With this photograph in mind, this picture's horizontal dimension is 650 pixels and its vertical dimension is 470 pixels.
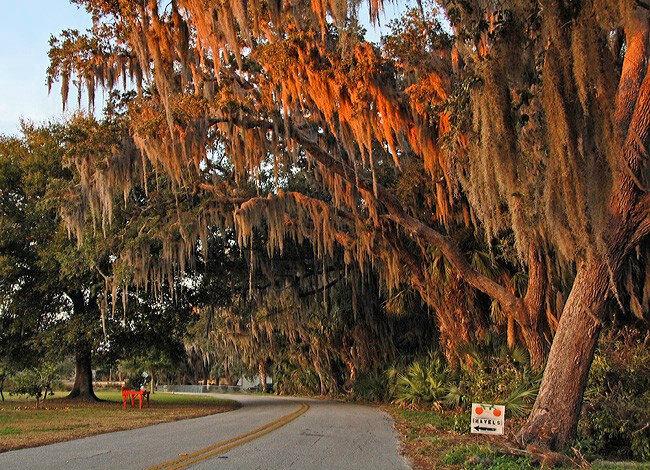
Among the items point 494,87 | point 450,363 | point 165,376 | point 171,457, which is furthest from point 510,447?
point 165,376

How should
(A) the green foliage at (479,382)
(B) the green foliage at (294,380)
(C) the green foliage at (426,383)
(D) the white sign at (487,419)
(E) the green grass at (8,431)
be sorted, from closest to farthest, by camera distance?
(D) the white sign at (487,419), (E) the green grass at (8,431), (A) the green foliage at (479,382), (C) the green foliage at (426,383), (B) the green foliage at (294,380)

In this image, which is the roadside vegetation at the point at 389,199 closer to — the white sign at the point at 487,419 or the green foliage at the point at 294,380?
the white sign at the point at 487,419

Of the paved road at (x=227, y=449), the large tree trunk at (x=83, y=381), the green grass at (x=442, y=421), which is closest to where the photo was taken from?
the paved road at (x=227, y=449)

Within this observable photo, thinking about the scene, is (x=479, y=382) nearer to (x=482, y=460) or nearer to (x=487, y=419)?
(x=487, y=419)

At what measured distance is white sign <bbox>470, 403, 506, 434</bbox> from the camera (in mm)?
7711

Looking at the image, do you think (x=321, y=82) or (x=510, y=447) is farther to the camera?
(x=321, y=82)

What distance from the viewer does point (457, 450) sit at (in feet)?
25.9

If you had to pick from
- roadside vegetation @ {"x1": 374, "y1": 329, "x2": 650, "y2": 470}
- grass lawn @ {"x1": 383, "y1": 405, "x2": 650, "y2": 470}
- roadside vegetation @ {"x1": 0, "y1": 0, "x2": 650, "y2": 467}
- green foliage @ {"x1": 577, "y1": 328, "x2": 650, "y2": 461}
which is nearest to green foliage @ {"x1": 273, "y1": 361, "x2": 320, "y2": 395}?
roadside vegetation @ {"x1": 0, "y1": 0, "x2": 650, "y2": 467}

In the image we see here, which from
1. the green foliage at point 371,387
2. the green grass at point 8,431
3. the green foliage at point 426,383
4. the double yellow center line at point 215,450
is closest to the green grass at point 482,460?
the double yellow center line at point 215,450

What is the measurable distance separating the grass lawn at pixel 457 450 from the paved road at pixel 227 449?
1.04 feet

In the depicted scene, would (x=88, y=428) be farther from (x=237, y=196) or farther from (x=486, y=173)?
(x=486, y=173)

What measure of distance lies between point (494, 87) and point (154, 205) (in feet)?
41.8

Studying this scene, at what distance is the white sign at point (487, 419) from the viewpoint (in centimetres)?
771

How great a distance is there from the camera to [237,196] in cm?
1717
